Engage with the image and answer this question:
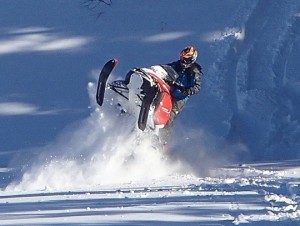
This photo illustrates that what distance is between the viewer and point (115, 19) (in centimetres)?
1964

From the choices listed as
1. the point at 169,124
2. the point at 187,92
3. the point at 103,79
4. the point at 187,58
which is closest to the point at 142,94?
the point at 103,79

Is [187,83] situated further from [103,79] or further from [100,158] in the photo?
[100,158]

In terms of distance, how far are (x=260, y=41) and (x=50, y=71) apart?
13.6ft

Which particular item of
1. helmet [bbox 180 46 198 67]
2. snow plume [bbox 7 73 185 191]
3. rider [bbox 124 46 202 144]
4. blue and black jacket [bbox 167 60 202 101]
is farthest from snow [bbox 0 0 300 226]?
helmet [bbox 180 46 198 67]

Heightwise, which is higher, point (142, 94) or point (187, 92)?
point (187, 92)

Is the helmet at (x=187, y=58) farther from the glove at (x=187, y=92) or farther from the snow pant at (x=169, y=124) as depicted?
the snow pant at (x=169, y=124)

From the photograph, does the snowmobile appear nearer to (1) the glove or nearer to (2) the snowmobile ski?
(2) the snowmobile ski

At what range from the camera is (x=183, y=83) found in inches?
529

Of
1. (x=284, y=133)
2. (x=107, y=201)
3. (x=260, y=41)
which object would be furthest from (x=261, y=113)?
(x=107, y=201)

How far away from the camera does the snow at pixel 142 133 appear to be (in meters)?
9.63

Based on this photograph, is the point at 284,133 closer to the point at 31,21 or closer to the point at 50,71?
the point at 50,71

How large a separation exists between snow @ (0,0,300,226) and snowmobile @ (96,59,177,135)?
0.92ft

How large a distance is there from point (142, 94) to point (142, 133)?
0.63 m

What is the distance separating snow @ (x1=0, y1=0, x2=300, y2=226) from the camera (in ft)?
31.6
